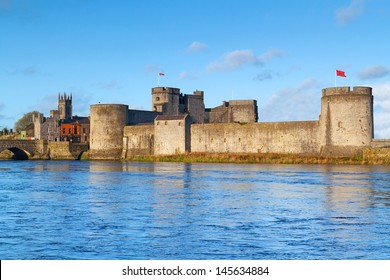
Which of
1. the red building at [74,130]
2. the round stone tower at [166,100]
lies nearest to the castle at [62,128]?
the red building at [74,130]

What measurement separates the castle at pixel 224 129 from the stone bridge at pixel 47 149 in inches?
153

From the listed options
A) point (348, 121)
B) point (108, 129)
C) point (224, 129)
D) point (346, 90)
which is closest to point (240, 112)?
point (108, 129)

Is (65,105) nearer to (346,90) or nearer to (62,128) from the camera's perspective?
(62,128)

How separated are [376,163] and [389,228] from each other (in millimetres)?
31735

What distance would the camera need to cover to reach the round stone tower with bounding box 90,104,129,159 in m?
62.6

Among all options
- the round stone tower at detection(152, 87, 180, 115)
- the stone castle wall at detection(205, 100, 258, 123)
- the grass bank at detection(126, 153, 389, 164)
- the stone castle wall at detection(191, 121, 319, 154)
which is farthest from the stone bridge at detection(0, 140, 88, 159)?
the stone castle wall at detection(191, 121, 319, 154)

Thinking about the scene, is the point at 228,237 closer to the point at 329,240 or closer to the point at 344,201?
the point at 329,240

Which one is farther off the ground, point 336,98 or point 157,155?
point 336,98

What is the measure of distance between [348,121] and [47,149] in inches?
1284

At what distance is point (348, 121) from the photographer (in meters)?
47.4

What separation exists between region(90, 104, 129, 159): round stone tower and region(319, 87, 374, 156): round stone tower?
68.9ft
